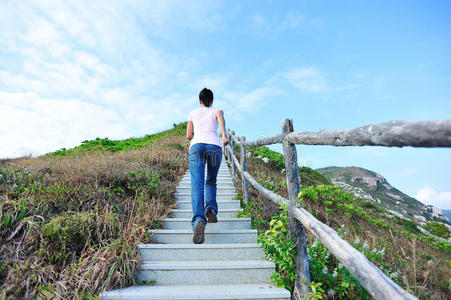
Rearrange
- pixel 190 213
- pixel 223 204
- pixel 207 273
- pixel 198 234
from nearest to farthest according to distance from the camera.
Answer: pixel 207 273, pixel 198 234, pixel 190 213, pixel 223 204

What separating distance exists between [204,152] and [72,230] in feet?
5.87

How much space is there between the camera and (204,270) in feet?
8.79

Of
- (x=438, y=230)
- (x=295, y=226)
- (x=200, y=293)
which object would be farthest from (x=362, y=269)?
(x=438, y=230)

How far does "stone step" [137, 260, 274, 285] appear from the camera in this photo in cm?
264

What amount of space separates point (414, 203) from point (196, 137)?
2189cm

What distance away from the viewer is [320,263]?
2.51 m

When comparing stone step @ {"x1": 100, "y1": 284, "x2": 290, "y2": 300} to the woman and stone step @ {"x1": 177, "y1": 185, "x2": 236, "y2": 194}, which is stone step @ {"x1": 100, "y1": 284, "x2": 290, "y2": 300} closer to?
the woman

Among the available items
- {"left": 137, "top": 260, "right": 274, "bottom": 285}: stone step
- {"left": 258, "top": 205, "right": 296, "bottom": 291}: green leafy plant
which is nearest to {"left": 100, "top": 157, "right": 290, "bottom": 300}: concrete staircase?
{"left": 137, "top": 260, "right": 274, "bottom": 285}: stone step

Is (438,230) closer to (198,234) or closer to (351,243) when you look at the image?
(351,243)

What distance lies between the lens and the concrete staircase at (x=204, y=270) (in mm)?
2303

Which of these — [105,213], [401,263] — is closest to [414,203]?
[401,263]

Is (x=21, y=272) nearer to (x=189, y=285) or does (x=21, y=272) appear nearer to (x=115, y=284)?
(x=115, y=284)

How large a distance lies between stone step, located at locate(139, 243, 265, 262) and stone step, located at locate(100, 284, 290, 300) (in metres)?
0.48

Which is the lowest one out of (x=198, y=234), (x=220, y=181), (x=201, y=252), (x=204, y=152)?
(x=201, y=252)
